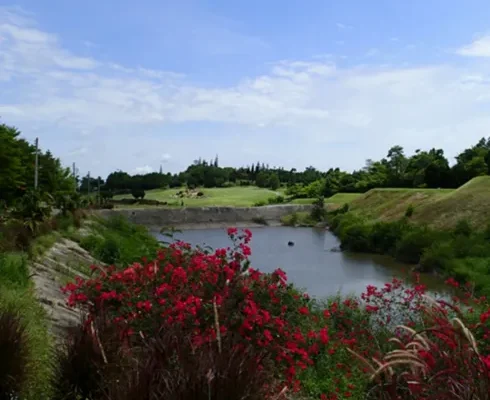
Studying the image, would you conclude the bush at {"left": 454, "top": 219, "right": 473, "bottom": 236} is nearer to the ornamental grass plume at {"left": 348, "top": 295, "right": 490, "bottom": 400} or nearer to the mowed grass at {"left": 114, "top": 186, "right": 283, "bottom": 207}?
the ornamental grass plume at {"left": 348, "top": 295, "right": 490, "bottom": 400}

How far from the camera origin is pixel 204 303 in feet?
20.7

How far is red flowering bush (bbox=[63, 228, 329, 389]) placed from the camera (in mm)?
5953

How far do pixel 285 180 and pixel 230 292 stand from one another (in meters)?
136

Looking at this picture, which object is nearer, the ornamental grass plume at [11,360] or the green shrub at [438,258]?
the ornamental grass plume at [11,360]

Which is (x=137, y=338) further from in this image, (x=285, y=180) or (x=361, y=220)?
(x=285, y=180)

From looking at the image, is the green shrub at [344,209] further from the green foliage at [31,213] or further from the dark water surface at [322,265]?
the green foliage at [31,213]

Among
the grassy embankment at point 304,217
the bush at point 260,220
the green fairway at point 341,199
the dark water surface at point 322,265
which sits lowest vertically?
the dark water surface at point 322,265

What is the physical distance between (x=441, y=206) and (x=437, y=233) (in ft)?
27.1

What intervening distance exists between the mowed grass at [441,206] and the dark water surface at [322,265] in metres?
5.94

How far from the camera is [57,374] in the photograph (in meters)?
5.03

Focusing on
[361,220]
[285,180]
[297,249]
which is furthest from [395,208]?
[285,180]

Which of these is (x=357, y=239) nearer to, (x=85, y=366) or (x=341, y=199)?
(x=341, y=199)

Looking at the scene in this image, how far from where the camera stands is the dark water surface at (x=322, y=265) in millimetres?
23663

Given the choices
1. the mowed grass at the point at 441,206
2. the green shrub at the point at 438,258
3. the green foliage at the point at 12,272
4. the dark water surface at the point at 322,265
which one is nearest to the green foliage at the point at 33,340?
the green foliage at the point at 12,272
